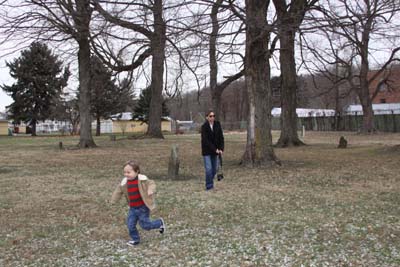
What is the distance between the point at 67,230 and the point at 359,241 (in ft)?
13.0

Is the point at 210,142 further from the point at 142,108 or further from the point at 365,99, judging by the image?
the point at 142,108

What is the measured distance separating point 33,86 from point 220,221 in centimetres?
5184

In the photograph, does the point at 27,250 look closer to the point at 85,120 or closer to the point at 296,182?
the point at 296,182

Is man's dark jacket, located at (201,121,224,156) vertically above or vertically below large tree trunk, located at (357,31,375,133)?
below

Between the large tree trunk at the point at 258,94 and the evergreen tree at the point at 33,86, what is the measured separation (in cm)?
4426

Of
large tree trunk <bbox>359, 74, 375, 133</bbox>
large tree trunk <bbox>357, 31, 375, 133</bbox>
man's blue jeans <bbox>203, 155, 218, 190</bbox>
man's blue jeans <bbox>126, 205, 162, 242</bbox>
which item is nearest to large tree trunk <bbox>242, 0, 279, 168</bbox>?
man's blue jeans <bbox>203, 155, 218, 190</bbox>

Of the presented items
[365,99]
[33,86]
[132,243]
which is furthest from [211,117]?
[33,86]

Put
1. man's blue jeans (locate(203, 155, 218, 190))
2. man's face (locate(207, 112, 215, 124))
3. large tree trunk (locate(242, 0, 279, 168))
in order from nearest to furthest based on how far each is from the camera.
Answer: man's face (locate(207, 112, 215, 124))
man's blue jeans (locate(203, 155, 218, 190))
large tree trunk (locate(242, 0, 279, 168))

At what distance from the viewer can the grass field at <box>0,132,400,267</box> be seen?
205 inches

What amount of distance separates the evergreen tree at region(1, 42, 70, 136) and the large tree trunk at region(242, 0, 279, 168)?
44262mm

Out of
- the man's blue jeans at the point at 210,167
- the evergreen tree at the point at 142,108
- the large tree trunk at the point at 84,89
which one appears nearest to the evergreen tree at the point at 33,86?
the evergreen tree at the point at 142,108

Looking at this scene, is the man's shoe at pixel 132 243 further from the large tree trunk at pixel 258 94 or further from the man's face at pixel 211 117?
the large tree trunk at pixel 258 94

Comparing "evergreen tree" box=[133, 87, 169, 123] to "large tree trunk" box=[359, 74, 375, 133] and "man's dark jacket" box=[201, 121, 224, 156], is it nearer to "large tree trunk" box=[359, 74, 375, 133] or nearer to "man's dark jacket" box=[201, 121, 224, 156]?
"large tree trunk" box=[359, 74, 375, 133]

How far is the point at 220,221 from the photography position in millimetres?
→ 6891
